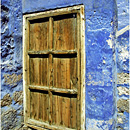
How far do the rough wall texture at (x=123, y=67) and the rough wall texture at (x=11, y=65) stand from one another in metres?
1.32

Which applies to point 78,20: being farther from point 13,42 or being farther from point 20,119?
point 20,119

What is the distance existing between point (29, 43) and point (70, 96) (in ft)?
3.08

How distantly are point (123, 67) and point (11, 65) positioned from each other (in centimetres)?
144

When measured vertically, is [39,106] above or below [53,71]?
below

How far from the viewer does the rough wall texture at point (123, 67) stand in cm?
167

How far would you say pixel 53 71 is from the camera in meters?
1.96

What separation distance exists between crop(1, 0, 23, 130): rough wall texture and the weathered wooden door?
4.3 inches

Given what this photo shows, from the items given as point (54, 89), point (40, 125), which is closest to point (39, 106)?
point (40, 125)

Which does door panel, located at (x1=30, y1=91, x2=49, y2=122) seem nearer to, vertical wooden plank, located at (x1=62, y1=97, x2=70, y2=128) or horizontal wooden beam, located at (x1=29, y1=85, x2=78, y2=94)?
horizontal wooden beam, located at (x1=29, y1=85, x2=78, y2=94)

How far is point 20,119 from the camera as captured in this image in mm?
2146

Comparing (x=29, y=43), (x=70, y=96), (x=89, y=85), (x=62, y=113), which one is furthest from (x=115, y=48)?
(x=29, y=43)

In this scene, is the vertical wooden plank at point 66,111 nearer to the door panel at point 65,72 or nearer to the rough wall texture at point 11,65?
the door panel at point 65,72

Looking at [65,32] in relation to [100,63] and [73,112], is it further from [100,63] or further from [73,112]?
[73,112]

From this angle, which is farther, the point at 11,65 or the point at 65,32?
the point at 11,65
